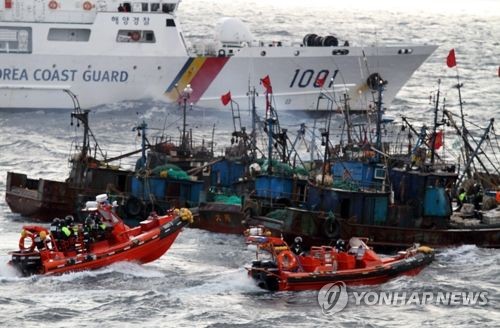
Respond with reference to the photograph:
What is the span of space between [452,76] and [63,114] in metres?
36.0

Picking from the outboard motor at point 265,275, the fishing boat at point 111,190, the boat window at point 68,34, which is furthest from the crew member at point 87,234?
the boat window at point 68,34

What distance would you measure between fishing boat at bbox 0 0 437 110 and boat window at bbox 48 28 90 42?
0.02 meters

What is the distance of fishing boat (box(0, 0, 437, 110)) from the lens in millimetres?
88750

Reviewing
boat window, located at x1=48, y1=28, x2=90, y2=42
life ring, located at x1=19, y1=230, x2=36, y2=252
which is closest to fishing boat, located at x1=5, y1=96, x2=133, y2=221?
life ring, located at x1=19, y1=230, x2=36, y2=252

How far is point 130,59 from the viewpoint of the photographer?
89375 millimetres

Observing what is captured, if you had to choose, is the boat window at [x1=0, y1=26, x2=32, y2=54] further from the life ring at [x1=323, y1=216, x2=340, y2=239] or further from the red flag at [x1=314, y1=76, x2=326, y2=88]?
the life ring at [x1=323, y1=216, x2=340, y2=239]

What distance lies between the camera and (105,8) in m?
88.4

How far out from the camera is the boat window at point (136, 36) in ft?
292

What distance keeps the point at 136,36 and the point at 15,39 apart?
5.91m

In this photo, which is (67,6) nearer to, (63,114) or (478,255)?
(63,114)

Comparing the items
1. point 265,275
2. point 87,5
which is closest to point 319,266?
point 265,275

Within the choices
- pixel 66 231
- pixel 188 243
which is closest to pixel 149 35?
pixel 188 243

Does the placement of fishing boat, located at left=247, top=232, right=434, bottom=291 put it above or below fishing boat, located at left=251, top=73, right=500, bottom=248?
below

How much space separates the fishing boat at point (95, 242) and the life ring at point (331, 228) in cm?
443
